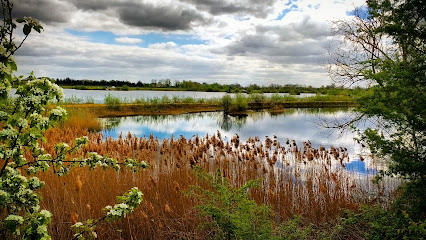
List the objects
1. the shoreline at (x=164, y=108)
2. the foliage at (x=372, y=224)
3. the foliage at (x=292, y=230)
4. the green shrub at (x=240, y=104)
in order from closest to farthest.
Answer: the foliage at (x=292, y=230) < the foliage at (x=372, y=224) < the shoreline at (x=164, y=108) < the green shrub at (x=240, y=104)

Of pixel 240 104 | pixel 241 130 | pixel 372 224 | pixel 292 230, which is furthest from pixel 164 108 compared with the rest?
pixel 372 224

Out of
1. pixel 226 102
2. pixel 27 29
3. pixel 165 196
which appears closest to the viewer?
pixel 27 29

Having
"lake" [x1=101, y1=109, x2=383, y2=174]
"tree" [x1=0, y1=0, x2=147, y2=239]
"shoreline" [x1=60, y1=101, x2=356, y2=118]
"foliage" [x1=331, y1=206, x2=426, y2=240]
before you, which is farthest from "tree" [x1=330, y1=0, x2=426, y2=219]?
"shoreline" [x1=60, y1=101, x2=356, y2=118]

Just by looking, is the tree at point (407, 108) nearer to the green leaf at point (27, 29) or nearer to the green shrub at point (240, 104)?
the green leaf at point (27, 29)

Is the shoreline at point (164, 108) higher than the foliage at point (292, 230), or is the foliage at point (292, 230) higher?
the shoreline at point (164, 108)

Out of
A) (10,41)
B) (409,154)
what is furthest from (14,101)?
(409,154)

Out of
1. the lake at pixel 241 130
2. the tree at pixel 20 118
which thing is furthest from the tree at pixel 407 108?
the lake at pixel 241 130

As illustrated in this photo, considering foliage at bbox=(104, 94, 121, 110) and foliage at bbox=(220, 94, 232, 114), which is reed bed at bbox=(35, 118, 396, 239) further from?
foliage at bbox=(220, 94, 232, 114)

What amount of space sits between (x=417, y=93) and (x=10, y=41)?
504 centimetres

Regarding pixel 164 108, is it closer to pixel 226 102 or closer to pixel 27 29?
pixel 226 102

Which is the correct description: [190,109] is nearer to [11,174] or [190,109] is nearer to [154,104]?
[154,104]

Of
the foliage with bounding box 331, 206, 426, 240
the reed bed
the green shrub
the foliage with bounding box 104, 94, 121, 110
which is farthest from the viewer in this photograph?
the green shrub

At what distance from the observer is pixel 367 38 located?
10875 mm

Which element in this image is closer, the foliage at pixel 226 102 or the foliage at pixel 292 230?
the foliage at pixel 292 230
